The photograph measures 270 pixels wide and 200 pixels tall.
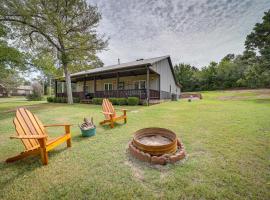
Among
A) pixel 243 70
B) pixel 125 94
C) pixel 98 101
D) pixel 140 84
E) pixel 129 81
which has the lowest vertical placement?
pixel 98 101

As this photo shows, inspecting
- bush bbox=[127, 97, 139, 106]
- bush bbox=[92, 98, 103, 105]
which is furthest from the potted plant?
bush bbox=[92, 98, 103, 105]

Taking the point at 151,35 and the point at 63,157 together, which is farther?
the point at 151,35

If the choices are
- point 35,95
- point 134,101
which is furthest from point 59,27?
point 35,95

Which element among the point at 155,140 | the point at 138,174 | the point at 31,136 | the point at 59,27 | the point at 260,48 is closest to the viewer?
the point at 138,174

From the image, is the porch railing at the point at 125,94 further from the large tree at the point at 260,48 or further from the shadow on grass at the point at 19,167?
the large tree at the point at 260,48

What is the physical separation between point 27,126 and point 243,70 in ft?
152

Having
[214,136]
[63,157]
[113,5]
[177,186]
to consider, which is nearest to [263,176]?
[177,186]

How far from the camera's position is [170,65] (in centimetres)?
1858

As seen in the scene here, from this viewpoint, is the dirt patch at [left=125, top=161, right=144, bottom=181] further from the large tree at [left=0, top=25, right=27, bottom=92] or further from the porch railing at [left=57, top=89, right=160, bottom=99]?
the large tree at [left=0, top=25, right=27, bottom=92]

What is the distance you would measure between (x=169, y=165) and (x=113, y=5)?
1089 cm

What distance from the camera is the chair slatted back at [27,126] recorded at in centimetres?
270

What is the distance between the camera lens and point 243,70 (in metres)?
36.4

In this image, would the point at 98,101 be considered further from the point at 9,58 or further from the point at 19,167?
the point at 19,167

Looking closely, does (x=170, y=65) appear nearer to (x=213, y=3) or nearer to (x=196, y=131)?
(x=213, y=3)
